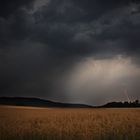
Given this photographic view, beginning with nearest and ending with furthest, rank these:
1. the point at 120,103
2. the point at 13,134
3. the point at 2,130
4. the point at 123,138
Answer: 1. the point at 123,138
2. the point at 13,134
3. the point at 2,130
4. the point at 120,103

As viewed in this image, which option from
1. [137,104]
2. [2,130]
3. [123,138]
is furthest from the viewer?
[137,104]

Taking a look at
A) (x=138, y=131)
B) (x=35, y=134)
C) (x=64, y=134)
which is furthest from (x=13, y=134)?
(x=138, y=131)

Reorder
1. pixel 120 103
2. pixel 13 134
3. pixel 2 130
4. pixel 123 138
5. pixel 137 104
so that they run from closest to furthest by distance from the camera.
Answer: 1. pixel 123 138
2. pixel 13 134
3. pixel 2 130
4. pixel 137 104
5. pixel 120 103

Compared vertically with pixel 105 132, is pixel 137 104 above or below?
above

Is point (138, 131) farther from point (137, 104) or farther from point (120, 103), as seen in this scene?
point (120, 103)

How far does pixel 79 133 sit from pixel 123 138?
2.34 meters

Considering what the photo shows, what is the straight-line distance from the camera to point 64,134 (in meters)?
14.9

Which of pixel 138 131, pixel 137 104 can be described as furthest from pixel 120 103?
pixel 138 131

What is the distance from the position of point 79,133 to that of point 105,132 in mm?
1353

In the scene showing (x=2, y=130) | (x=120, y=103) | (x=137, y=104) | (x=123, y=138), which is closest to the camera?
(x=123, y=138)

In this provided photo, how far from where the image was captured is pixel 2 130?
53.5ft

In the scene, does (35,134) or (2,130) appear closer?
(35,134)

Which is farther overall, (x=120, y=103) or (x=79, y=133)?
(x=120, y=103)

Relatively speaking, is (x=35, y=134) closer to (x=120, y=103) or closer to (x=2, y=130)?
(x=2, y=130)
